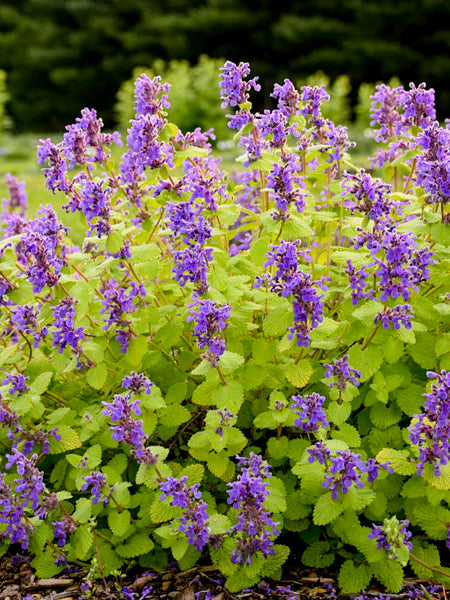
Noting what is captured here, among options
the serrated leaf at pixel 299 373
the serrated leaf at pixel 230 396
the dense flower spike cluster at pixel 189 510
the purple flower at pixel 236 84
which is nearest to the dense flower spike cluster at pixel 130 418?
the dense flower spike cluster at pixel 189 510

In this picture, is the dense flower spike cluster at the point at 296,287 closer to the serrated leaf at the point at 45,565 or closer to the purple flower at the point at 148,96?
the purple flower at the point at 148,96

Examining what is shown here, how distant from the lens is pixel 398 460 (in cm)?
229

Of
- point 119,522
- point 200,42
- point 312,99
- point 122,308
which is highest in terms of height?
point 312,99

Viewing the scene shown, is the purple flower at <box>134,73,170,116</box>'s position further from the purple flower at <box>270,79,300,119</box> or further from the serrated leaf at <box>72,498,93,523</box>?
the serrated leaf at <box>72,498,93,523</box>

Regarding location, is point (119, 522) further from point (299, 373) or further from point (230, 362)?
point (299, 373)

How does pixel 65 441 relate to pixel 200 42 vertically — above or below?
below

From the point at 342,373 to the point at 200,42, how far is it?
70.4ft

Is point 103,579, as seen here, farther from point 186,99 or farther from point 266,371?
point 186,99

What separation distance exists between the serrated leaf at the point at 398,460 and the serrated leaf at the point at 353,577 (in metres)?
0.37

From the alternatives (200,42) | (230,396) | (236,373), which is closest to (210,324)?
(230,396)

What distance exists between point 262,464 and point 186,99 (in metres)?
12.8

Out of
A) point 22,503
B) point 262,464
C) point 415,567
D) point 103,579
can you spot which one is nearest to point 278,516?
point 262,464

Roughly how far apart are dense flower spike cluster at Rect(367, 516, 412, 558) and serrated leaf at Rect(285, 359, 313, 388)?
20.1 inches

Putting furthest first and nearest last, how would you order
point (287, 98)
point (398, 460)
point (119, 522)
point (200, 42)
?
point (200, 42)
point (287, 98)
point (119, 522)
point (398, 460)
